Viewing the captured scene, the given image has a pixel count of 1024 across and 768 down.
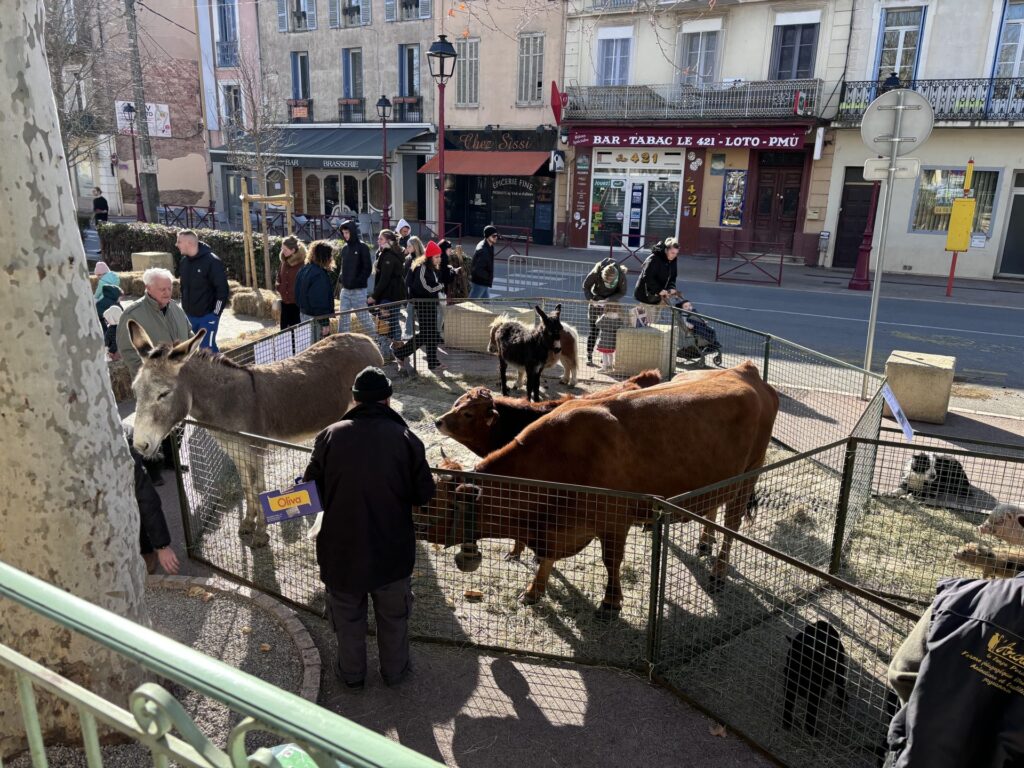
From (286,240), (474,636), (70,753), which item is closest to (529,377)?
(286,240)

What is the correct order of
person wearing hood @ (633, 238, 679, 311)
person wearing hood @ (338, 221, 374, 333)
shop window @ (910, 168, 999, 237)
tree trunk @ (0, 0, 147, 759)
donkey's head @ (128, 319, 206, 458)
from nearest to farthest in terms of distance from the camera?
tree trunk @ (0, 0, 147, 759) → donkey's head @ (128, 319, 206, 458) → person wearing hood @ (338, 221, 374, 333) → person wearing hood @ (633, 238, 679, 311) → shop window @ (910, 168, 999, 237)

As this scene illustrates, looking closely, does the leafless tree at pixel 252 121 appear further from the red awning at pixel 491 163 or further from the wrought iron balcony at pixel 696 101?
the wrought iron balcony at pixel 696 101

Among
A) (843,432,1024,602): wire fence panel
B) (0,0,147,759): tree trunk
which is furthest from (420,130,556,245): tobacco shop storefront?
(0,0,147,759): tree trunk

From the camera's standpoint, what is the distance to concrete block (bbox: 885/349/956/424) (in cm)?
912

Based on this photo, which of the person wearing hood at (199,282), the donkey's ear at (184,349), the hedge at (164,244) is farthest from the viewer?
the hedge at (164,244)

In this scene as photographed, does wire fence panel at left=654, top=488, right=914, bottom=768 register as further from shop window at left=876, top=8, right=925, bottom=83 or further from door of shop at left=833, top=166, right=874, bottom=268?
shop window at left=876, top=8, right=925, bottom=83

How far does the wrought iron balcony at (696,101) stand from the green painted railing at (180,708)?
80.6 feet

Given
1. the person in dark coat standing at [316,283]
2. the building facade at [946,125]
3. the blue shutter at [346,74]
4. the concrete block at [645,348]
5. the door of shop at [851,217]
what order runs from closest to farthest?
the person in dark coat standing at [316,283], the concrete block at [645,348], the building facade at [946,125], the door of shop at [851,217], the blue shutter at [346,74]

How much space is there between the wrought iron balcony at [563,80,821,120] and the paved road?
677cm

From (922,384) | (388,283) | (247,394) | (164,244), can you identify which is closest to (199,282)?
(388,283)

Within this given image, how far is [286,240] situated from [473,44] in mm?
21541

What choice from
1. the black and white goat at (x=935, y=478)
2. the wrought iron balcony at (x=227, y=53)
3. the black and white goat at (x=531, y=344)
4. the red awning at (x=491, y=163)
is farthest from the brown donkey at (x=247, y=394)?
the wrought iron balcony at (x=227, y=53)

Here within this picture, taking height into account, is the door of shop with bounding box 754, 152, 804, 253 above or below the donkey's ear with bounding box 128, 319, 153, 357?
above

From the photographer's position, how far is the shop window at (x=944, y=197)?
2188cm
